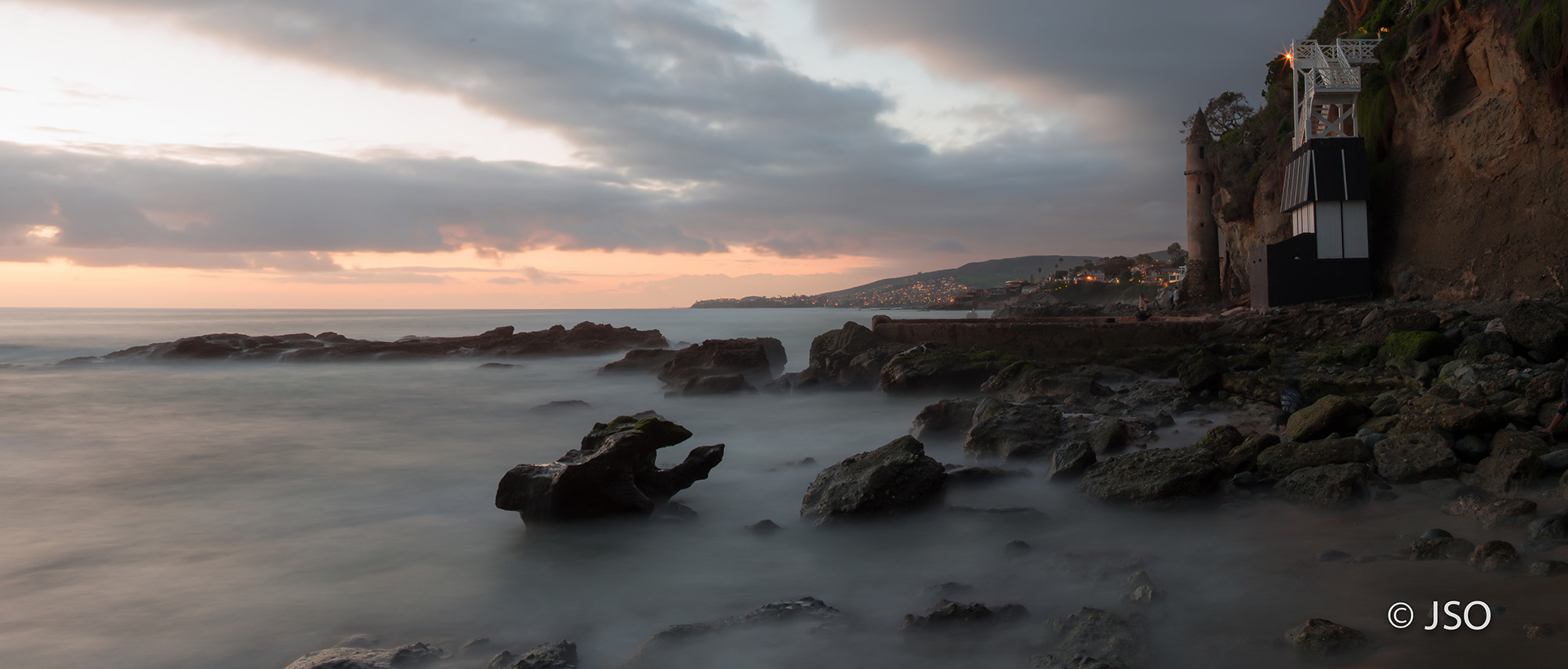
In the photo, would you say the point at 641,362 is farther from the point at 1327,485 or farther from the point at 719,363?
the point at 1327,485

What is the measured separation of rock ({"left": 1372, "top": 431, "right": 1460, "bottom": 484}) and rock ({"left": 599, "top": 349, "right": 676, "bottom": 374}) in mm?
16785

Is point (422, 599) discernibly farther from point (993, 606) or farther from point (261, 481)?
point (261, 481)

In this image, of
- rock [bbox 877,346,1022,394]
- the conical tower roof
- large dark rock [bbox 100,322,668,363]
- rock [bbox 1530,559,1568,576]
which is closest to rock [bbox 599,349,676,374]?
large dark rock [bbox 100,322,668,363]

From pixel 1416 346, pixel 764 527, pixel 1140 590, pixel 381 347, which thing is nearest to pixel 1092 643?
pixel 1140 590

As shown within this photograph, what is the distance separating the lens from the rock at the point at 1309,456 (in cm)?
596

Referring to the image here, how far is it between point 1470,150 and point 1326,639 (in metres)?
15.7

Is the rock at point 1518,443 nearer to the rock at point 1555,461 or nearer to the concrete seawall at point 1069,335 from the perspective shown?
the rock at point 1555,461

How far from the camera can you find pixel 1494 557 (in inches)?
157

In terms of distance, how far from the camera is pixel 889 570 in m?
5.29

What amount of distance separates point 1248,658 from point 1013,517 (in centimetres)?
254

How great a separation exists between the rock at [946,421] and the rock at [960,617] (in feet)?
16.1

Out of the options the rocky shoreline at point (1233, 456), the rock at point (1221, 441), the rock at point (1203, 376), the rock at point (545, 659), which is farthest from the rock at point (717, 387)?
the rock at point (545, 659)

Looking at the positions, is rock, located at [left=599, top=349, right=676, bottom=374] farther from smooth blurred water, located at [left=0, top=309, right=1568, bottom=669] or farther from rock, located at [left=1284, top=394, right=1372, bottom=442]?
rock, located at [left=1284, top=394, right=1372, bottom=442]

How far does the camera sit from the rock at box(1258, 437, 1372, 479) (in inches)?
235
